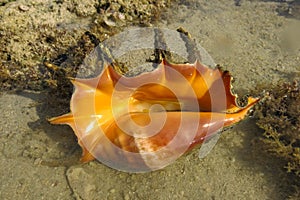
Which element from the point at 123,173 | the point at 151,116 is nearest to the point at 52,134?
the point at 123,173

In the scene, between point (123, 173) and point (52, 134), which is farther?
point (52, 134)

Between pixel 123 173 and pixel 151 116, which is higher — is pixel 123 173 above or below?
below

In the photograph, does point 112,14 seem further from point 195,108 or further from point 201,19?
point 195,108

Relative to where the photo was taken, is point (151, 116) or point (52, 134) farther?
point (52, 134)

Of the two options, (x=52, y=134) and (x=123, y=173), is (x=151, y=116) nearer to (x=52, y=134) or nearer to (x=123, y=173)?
(x=123, y=173)

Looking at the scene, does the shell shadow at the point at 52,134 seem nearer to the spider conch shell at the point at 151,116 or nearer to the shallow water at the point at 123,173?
the shallow water at the point at 123,173

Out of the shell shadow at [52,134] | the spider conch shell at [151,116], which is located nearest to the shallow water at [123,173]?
the shell shadow at [52,134]

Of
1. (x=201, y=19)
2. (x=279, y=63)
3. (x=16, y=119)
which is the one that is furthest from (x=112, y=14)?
(x=279, y=63)

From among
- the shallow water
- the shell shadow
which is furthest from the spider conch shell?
the shell shadow

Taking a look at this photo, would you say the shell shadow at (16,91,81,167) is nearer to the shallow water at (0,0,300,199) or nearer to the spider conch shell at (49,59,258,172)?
the shallow water at (0,0,300,199)
